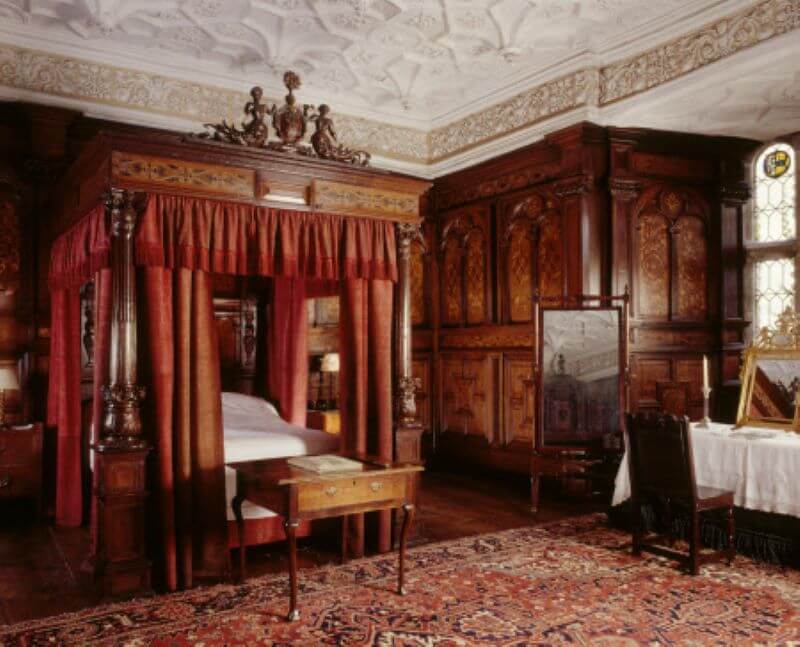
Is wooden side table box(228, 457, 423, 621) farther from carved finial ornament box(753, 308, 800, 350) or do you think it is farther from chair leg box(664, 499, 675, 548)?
carved finial ornament box(753, 308, 800, 350)

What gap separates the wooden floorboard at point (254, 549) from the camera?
170 inches

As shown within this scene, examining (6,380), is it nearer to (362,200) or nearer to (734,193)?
(362,200)

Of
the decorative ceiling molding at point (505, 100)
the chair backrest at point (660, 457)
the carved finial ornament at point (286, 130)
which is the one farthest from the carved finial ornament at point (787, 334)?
the carved finial ornament at point (286, 130)

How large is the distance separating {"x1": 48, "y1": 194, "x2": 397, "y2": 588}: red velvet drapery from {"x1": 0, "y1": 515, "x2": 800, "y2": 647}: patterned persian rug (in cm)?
48

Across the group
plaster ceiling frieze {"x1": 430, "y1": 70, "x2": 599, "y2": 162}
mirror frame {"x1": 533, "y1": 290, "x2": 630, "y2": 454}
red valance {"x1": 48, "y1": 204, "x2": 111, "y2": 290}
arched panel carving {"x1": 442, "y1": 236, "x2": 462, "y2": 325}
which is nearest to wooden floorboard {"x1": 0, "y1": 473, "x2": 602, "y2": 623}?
mirror frame {"x1": 533, "y1": 290, "x2": 630, "y2": 454}

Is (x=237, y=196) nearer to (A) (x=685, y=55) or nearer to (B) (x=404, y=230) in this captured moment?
(B) (x=404, y=230)

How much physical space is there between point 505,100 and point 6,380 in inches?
219

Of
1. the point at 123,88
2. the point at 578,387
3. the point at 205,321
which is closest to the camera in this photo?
the point at 205,321

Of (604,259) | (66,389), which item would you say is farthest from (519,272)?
(66,389)

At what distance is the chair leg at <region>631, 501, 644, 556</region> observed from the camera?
509cm

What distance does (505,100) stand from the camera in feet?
26.0

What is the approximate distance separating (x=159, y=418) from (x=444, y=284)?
5.10 m

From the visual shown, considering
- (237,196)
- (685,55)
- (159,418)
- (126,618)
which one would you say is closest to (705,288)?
(685,55)

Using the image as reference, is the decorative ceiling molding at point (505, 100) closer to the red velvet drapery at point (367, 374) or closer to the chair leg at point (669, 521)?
the red velvet drapery at point (367, 374)
